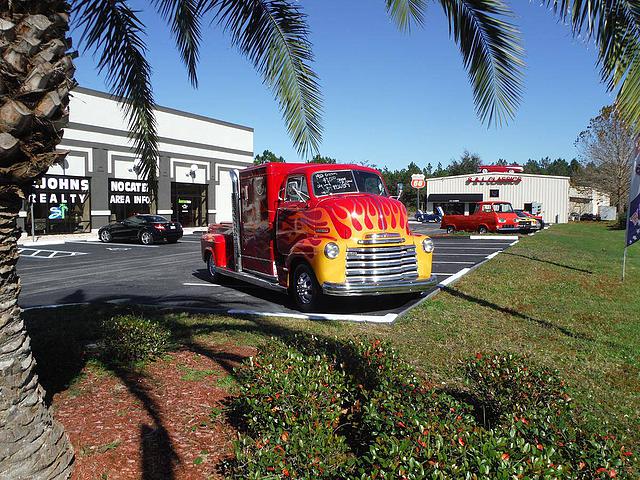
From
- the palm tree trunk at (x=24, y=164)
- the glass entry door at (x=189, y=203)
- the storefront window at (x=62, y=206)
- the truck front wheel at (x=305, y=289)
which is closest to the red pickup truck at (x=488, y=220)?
the glass entry door at (x=189, y=203)

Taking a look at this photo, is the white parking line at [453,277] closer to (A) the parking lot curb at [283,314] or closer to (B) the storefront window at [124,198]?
(A) the parking lot curb at [283,314]

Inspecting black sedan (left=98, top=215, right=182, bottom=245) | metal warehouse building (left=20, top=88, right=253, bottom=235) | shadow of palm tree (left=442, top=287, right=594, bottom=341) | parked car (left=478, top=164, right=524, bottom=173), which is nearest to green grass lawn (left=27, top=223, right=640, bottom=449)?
shadow of palm tree (left=442, top=287, right=594, bottom=341)

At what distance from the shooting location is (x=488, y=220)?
2925 centimetres

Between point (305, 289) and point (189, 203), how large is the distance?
30927 mm

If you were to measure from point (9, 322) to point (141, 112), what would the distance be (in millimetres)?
4358

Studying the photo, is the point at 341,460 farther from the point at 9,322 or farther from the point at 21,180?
the point at 21,180

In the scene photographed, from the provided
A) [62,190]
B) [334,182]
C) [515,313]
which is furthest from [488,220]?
[62,190]

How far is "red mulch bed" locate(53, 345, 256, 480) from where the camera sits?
3.17 metres

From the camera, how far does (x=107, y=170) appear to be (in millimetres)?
30500

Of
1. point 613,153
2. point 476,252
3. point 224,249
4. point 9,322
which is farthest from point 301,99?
point 613,153

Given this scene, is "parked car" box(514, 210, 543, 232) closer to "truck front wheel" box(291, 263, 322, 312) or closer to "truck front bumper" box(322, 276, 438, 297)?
"truck front bumper" box(322, 276, 438, 297)

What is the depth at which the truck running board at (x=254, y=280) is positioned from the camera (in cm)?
900

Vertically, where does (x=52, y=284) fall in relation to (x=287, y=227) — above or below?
below

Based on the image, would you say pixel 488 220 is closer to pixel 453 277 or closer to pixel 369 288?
pixel 453 277
